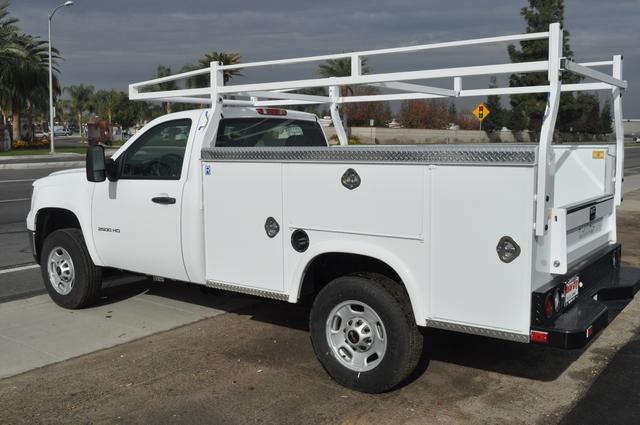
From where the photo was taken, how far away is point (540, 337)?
12.9ft

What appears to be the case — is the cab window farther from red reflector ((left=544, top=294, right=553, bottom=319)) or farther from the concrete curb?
the concrete curb

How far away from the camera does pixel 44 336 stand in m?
5.90

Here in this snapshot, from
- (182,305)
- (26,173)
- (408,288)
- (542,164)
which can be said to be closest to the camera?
(542,164)

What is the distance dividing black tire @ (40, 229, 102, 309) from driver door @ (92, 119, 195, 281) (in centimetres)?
25

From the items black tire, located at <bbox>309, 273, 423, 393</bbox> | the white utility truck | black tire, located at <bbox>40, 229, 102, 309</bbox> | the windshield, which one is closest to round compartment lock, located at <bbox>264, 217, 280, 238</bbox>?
the white utility truck

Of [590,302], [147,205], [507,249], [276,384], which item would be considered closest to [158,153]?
[147,205]

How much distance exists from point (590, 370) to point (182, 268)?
3301 millimetres

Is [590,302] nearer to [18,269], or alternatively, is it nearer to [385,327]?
[385,327]

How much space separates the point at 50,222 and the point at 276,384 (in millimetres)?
3519

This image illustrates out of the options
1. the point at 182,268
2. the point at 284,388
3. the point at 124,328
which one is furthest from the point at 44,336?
the point at 284,388

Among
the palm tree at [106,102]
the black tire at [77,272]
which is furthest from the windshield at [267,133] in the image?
the palm tree at [106,102]

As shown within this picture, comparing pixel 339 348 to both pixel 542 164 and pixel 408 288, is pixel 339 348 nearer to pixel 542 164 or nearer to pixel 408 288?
pixel 408 288

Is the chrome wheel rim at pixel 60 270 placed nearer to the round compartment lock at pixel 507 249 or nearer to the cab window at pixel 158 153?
the cab window at pixel 158 153

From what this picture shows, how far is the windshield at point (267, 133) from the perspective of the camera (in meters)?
5.79
